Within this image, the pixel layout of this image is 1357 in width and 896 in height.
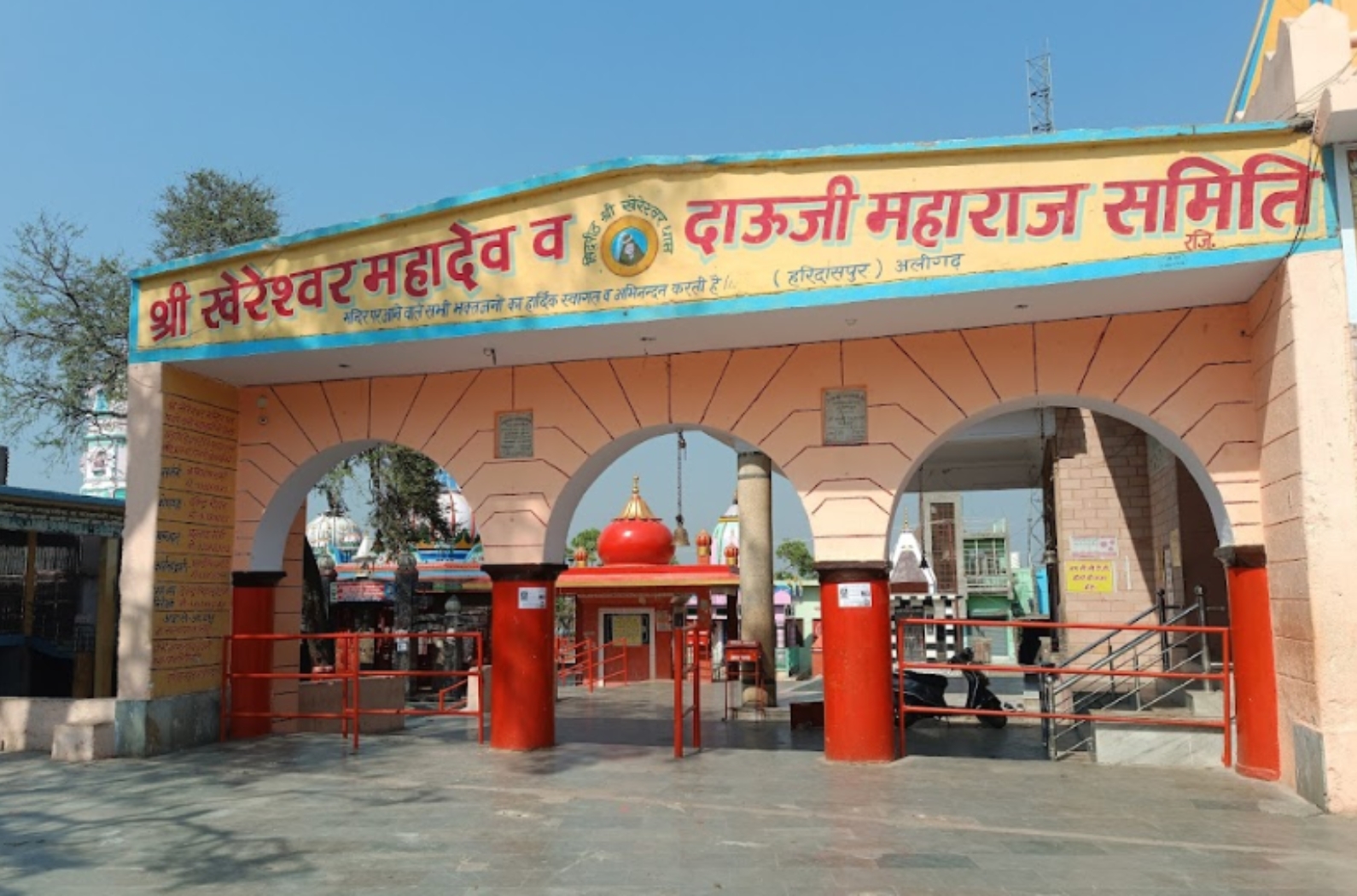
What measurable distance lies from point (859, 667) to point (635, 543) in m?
12.9

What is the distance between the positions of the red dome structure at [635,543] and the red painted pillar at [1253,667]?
1405cm

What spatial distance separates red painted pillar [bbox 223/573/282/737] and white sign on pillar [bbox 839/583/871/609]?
6.11m

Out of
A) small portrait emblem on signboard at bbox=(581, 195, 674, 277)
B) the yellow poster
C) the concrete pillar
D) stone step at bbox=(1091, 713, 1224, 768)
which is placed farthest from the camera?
the yellow poster

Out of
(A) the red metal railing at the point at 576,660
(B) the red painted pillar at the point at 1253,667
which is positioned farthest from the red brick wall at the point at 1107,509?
(A) the red metal railing at the point at 576,660

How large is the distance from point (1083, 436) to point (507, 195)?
755 centimetres

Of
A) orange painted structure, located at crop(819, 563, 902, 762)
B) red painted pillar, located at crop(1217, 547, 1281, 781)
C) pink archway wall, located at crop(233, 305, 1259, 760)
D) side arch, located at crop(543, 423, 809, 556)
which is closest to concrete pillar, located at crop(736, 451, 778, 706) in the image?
side arch, located at crop(543, 423, 809, 556)

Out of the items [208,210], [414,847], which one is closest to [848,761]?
[414,847]

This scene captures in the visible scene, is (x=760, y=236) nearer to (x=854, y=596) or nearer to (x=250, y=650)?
(x=854, y=596)

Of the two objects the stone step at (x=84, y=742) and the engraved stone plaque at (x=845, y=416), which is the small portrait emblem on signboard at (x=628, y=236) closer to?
the engraved stone plaque at (x=845, y=416)

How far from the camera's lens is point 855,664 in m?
8.94

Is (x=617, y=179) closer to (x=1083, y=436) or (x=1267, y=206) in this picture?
(x=1267, y=206)

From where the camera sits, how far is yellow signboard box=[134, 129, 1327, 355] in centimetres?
Result: 757

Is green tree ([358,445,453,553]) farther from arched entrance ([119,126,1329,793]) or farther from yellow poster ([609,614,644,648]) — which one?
arched entrance ([119,126,1329,793])

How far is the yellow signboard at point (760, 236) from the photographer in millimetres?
7574
